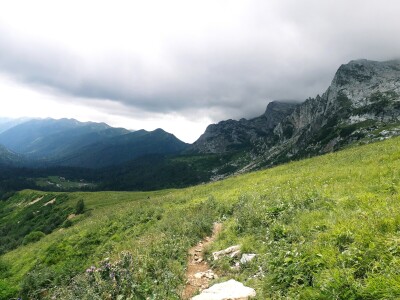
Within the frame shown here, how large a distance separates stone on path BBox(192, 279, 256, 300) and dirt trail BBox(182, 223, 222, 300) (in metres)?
1.19

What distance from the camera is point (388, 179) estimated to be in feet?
47.4

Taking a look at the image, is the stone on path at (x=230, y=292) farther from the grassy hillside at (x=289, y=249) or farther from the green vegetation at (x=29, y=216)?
the green vegetation at (x=29, y=216)

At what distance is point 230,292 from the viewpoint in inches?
342

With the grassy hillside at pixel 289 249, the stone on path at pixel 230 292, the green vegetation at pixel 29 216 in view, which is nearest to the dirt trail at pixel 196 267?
the grassy hillside at pixel 289 249

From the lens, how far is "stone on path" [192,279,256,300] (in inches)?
330

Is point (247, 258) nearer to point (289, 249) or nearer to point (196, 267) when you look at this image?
point (289, 249)

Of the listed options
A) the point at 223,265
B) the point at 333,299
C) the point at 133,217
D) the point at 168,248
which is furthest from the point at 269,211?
the point at 133,217

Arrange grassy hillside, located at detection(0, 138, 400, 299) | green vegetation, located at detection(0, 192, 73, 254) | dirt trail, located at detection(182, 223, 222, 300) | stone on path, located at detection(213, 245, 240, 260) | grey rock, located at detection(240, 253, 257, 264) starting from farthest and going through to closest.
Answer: green vegetation, located at detection(0, 192, 73, 254)
stone on path, located at detection(213, 245, 240, 260)
grey rock, located at detection(240, 253, 257, 264)
dirt trail, located at detection(182, 223, 222, 300)
grassy hillside, located at detection(0, 138, 400, 299)

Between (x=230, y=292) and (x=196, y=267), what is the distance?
469 cm

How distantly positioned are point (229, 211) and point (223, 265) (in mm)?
7928

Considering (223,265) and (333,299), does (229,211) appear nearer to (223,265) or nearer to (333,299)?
(223,265)

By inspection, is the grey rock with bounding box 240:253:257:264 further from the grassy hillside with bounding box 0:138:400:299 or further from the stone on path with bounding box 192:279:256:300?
the stone on path with bounding box 192:279:256:300

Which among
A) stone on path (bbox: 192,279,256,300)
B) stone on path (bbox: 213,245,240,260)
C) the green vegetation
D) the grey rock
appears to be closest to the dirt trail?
stone on path (bbox: 213,245,240,260)

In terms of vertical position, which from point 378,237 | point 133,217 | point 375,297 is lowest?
point 133,217
